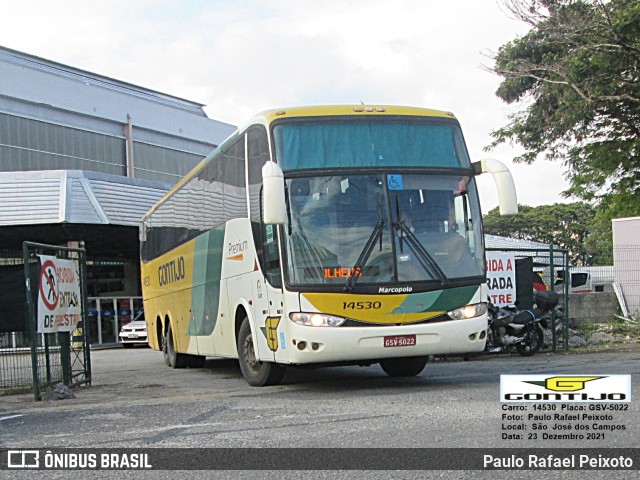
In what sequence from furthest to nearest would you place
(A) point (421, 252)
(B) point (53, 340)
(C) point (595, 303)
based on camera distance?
(C) point (595, 303) < (B) point (53, 340) < (A) point (421, 252)

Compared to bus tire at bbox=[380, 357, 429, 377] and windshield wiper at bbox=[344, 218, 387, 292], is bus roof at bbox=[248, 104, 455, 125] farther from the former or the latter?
bus tire at bbox=[380, 357, 429, 377]

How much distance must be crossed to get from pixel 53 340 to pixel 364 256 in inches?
198

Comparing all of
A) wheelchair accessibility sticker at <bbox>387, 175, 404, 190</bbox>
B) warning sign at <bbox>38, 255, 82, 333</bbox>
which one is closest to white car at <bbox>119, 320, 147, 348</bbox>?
warning sign at <bbox>38, 255, 82, 333</bbox>

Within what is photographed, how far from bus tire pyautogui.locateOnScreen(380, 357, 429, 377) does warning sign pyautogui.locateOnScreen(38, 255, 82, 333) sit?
4.67m

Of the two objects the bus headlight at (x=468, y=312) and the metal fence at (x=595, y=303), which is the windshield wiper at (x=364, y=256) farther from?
the metal fence at (x=595, y=303)

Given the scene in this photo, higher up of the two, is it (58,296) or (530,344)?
(58,296)

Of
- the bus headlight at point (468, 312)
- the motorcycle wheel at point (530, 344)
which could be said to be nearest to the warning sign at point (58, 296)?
the bus headlight at point (468, 312)

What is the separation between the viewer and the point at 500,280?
1700 centimetres

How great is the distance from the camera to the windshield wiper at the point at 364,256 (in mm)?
10797

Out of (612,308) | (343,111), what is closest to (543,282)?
(612,308)

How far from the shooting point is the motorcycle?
1666 centimetres

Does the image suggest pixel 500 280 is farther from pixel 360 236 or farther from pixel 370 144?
pixel 360 236

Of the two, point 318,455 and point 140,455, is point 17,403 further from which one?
point 318,455

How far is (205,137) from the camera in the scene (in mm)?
57656
